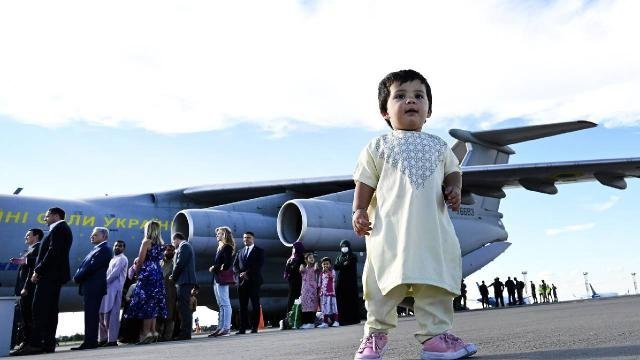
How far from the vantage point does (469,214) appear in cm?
1592

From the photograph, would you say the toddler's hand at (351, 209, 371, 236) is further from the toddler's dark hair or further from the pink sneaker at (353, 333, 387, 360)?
the toddler's dark hair

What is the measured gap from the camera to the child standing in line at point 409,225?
2662 millimetres

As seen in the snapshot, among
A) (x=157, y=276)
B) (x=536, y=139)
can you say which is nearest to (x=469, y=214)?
(x=536, y=139)

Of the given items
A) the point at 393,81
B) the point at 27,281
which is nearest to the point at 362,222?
the point at 393,81

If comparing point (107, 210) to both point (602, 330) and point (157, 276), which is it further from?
point (602, 330)

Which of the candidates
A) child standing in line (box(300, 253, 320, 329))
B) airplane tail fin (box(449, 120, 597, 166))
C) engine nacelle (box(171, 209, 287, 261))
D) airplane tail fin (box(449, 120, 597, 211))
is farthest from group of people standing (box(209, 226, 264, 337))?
airplane tail fin (box(449, 120, 597, 166))

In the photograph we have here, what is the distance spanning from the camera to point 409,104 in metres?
2.88

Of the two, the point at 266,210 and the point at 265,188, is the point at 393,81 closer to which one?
the point at 266,210

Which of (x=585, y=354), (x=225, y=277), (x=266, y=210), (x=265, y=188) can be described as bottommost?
(x=585, y=354)

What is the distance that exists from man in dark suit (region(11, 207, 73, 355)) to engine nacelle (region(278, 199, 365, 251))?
5.33m

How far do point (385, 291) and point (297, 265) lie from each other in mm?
7327

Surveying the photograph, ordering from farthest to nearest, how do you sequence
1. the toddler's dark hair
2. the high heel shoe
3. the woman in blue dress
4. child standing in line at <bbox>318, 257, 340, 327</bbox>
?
child standing in line at <bbox>318, 257, 340, 327</bbox> → the high heel shoe → the woman in blue dress → the toddler's dark hair

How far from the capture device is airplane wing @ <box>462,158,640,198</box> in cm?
1141

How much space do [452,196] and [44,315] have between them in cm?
505
